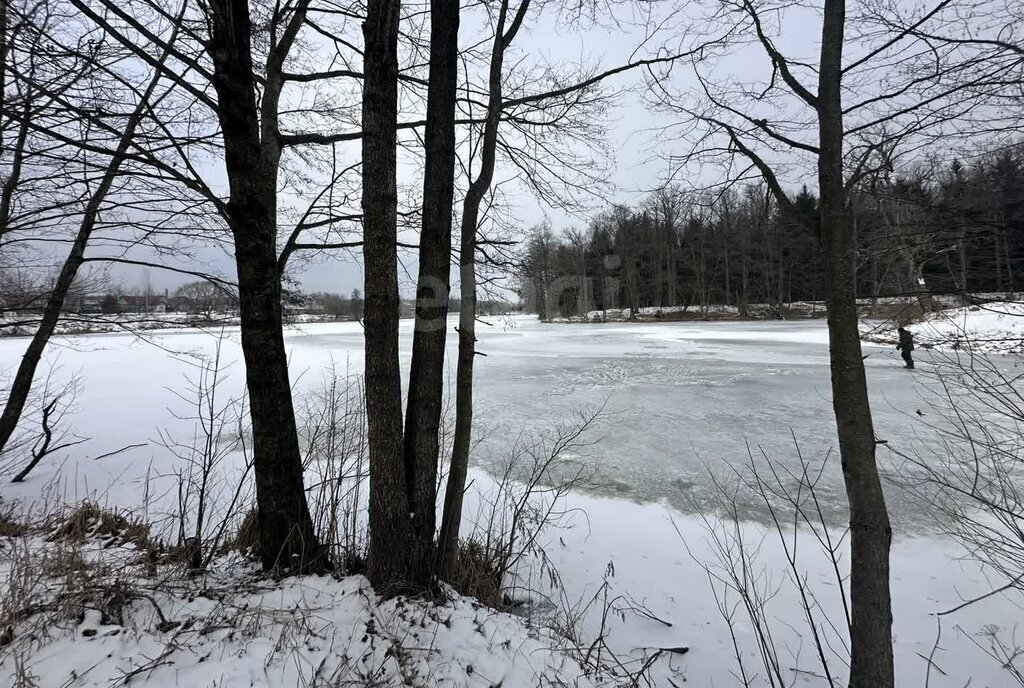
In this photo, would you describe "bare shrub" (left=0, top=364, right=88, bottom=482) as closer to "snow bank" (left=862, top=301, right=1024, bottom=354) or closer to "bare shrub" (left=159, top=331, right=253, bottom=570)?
"bare shrub" (left=159, top=331, right=253, bottom=570)

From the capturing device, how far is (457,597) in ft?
9.62

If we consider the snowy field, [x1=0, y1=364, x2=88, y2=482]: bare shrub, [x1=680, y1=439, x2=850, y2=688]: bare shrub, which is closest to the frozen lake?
the snowy field

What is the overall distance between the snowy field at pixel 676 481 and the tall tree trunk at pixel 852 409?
0.75 metres

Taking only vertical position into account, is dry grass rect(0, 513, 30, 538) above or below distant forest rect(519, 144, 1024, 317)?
below

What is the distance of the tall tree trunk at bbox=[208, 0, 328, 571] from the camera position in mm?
2746

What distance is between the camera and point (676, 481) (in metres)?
5.66

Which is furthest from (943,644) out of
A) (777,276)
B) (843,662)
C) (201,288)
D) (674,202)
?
(777,276)

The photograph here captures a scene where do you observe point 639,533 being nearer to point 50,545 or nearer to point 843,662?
point 843,662

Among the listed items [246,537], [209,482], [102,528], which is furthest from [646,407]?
[102,528]

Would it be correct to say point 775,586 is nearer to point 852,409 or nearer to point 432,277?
point 852,409

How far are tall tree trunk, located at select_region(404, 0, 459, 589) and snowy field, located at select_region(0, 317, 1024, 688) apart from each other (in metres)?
0.82

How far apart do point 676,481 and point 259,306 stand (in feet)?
17.5

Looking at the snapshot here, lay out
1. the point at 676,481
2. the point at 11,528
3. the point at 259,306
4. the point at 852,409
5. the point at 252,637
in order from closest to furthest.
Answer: the point at 252,637
the point at 852,409
the point at 259,306
the point at 11,528
the point at 676,481

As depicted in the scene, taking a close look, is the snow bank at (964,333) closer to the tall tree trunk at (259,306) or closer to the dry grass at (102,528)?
the tall tree trunk at (259,306)
